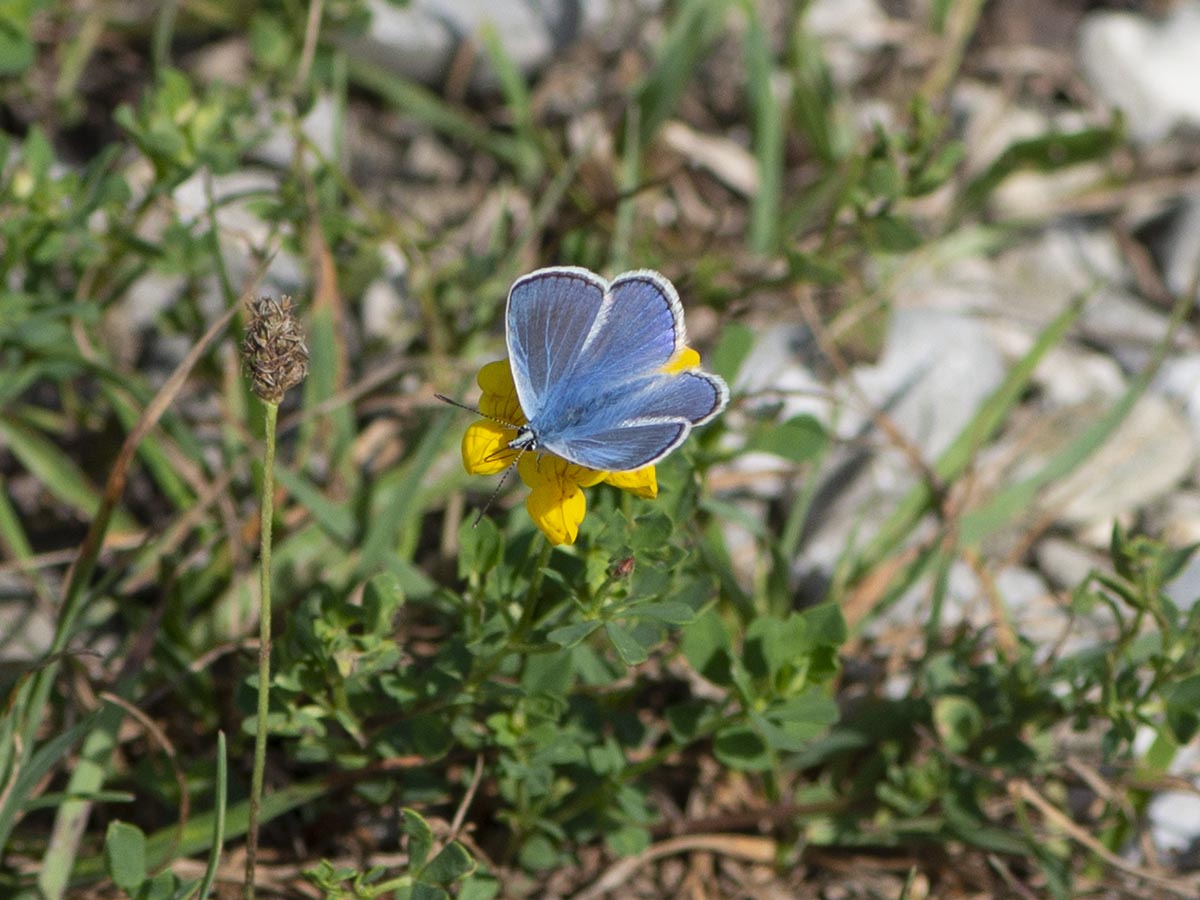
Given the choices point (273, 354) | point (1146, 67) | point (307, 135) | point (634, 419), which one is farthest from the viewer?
point (1146, 67)

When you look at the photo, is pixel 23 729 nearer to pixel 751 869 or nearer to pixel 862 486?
pixel 751 869

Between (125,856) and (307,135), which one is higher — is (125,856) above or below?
below

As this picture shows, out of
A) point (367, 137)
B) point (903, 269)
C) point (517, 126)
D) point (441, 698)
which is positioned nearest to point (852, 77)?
point (903, 269)

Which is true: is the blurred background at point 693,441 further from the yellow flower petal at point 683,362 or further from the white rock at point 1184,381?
the yellow flower petal at point 683,362

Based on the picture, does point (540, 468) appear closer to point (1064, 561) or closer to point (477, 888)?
point (477, 888)

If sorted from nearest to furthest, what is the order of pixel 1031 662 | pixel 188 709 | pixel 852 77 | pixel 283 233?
pixel 1031 662, pixel 188 709, pixel 283 233, pixel 852 77

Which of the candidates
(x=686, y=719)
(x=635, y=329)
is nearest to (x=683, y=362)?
(x=635, y=329)

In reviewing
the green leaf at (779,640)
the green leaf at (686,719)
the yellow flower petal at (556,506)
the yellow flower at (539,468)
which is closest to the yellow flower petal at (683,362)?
the yellow flower at (539,468)
